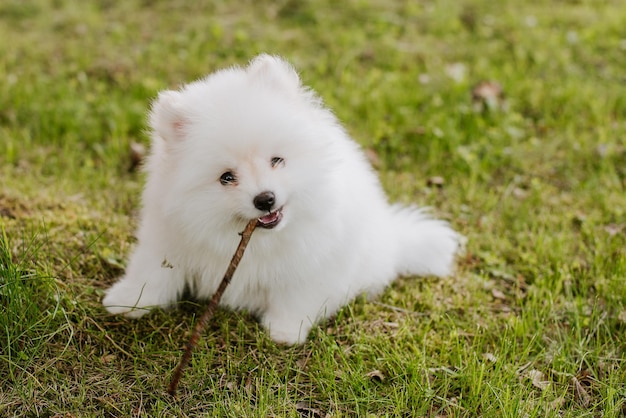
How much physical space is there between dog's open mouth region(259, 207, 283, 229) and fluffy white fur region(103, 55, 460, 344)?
0.01 m

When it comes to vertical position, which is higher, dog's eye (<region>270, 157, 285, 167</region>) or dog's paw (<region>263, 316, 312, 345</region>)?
dog's eye (<region>270, 157, 285, 167</region>)

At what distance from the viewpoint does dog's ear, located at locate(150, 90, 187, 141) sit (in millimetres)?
2629

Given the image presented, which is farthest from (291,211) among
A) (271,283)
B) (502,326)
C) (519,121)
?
(519,121)

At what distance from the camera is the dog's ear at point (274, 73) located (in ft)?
8.89

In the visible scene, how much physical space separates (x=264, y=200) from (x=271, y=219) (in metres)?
0.13

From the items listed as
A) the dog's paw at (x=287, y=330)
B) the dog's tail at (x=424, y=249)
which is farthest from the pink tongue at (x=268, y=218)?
the dog's tail at (x=424, y=249)

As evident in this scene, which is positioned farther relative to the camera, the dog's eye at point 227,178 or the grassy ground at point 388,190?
the grassy ground at point 388,190

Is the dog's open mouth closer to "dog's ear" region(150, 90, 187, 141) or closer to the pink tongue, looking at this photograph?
the pink tongue

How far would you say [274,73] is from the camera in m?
2.72

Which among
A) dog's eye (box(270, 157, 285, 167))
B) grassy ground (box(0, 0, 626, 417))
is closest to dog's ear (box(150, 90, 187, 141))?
dog's eye (box(270, 157, 285, 167))

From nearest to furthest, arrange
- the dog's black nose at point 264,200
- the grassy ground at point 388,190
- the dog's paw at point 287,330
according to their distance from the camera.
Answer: the dog's black nose at point 264,200, the grassy ground at point 388,190, the dog's paw at point 287,330

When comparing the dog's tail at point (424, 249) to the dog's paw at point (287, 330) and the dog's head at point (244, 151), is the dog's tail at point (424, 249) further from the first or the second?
the dog's head at point (244, 151)

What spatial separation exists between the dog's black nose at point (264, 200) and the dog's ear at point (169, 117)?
39 cm

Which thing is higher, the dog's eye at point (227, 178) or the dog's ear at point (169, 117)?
the dog's ear at point (169, 117)
